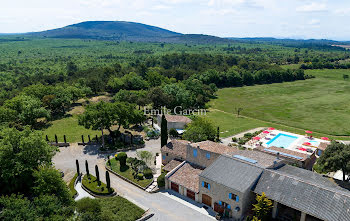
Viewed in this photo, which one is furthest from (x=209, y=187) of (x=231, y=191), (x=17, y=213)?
(x=17, y=213)

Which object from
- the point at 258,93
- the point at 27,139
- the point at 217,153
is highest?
the point at 27,139

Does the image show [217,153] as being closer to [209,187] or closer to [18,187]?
[209,187]

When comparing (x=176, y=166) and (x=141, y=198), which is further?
(x=176, y=166)

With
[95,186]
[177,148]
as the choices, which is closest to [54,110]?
[95,186]

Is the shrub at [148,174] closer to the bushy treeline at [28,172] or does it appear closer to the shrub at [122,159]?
the shrub at [122,159]

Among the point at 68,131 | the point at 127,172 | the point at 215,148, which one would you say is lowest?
the point at 68,131

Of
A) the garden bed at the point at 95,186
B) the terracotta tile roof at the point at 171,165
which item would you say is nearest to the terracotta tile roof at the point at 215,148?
the terracotta tile roof at the point at 171,165

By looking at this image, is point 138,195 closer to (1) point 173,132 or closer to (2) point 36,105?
(1) point 173,132
